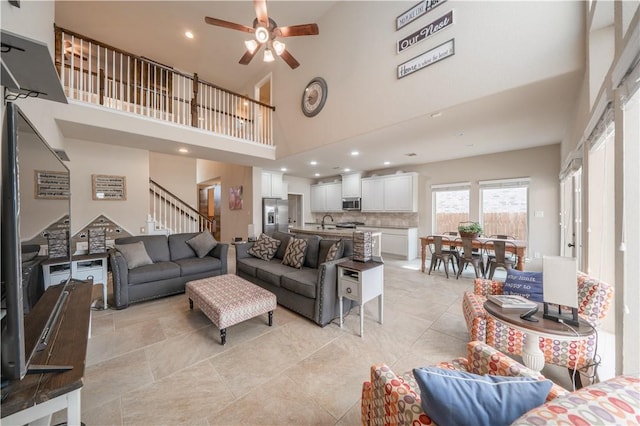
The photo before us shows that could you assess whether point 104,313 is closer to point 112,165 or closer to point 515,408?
point 112,165

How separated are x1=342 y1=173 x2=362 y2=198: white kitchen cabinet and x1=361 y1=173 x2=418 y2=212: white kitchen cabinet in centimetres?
22

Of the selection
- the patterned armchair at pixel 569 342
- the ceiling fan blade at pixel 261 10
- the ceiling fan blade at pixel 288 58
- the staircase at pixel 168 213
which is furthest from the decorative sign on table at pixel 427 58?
the staircase at pixel 168 213

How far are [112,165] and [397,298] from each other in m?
6.07

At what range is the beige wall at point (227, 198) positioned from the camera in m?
6.73

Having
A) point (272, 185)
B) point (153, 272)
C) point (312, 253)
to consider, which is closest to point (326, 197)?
point (272, 185)

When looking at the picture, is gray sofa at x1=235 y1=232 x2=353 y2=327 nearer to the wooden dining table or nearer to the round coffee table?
the round coffee table

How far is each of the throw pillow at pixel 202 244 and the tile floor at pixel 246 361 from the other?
3.41ft

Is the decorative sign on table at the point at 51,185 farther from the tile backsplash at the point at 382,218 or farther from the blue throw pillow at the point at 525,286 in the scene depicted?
the tile backsplash at the point at 382,218

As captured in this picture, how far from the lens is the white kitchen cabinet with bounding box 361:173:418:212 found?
647 centimetres

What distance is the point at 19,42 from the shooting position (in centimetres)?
100

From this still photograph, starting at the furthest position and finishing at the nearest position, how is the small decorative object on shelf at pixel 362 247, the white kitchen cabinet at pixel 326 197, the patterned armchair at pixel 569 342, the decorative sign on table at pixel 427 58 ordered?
the white kitchen cabinet at pixel 326 197
the decorative sign on table at pixel 427 58
the small decorative object on shelf at pixel 362 247
the patterned armchair at pixel 569 342

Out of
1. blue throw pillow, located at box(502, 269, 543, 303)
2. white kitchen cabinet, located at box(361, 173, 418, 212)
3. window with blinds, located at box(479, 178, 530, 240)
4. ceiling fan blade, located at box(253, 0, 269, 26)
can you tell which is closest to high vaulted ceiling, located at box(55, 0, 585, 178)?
white kitchen cabinet, located at box(361, 173, 418, 212)

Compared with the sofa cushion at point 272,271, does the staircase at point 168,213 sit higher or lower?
higher

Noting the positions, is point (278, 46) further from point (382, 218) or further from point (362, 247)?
point (382, 218)
